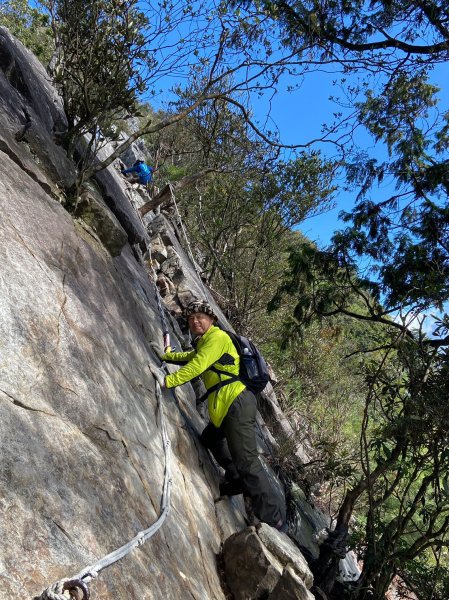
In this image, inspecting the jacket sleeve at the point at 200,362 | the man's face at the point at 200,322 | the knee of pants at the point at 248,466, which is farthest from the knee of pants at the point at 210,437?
the man's face at the point at 200,322

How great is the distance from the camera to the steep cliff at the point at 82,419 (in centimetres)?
244

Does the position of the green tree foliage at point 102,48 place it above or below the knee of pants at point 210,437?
above

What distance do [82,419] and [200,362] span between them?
1.76 metres

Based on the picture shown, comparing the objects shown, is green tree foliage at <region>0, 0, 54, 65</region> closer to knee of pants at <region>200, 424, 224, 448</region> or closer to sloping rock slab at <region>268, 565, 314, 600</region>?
knee of pants at <region>200, 424, 224, 448</region>

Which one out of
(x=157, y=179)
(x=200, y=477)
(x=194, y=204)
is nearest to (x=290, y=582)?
(x=200, y=477)

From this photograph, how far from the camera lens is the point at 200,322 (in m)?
5.21

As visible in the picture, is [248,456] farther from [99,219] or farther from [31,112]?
[31,112]

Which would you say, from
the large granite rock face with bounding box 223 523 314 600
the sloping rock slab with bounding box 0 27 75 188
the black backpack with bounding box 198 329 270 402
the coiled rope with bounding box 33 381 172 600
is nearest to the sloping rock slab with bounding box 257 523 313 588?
the large granite rock face with bounding box 223 523 314 600

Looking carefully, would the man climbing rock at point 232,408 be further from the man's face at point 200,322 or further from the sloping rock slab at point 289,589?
the sloping rock slab at point 289,589

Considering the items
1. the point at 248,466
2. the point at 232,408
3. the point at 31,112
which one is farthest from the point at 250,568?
the point at 31,112

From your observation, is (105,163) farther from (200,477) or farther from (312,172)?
(312,172)

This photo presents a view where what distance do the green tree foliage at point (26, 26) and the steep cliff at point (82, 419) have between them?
11253 mm

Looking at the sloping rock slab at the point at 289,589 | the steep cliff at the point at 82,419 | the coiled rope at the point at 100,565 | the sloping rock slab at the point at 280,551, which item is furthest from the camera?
the sloping rock slab at the point at 280,551

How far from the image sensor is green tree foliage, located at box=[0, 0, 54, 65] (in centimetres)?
1573
